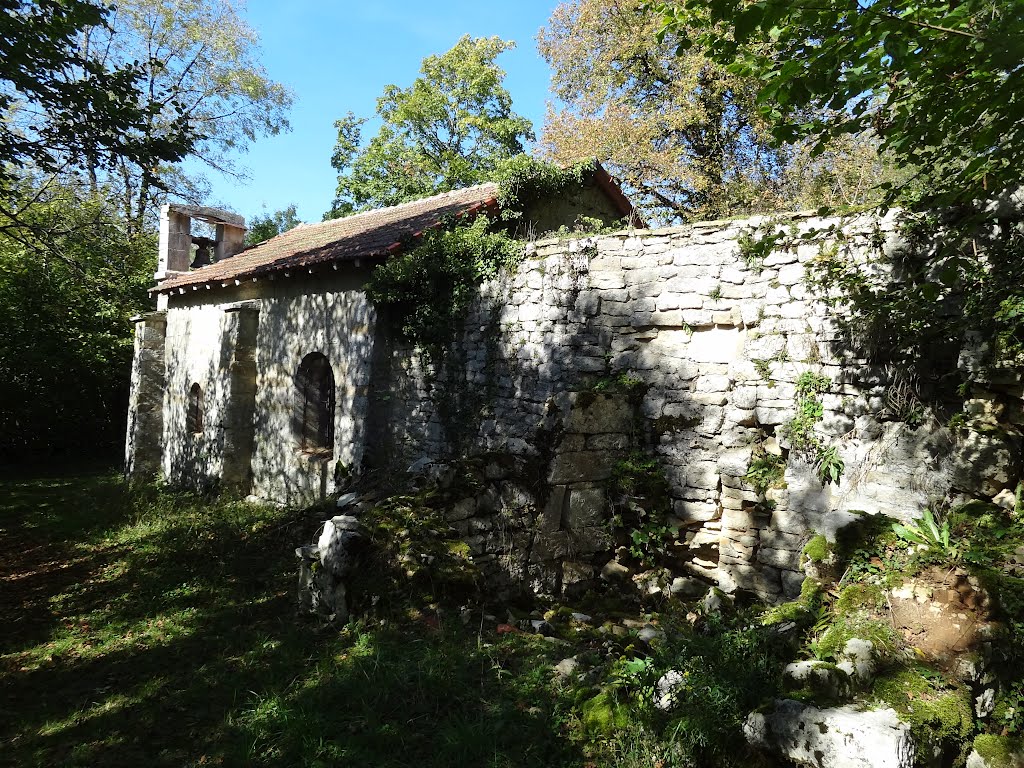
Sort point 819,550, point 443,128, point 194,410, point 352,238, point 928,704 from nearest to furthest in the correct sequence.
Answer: point 928,704
point 819,550
point 352,238
point 194,410
point 443,128

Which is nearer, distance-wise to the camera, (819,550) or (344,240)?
(819,550)

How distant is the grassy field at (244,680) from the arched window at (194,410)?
247 inches

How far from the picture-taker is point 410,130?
2344 centimetres

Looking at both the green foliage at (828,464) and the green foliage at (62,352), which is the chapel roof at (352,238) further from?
the green foliage at (828,464)

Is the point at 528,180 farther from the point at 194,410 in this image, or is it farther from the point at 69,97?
the point at 194,410

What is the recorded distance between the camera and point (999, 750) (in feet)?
9.89

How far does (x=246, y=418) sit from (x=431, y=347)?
4.77 meters

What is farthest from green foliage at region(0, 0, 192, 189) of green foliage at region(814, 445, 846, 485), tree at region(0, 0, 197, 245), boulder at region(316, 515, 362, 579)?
green foliage at region(814, 445, 846, 485)

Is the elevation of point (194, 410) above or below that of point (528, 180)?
below

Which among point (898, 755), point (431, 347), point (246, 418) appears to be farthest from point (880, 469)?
point (246, 418)

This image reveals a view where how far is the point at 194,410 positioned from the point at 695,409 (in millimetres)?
11273

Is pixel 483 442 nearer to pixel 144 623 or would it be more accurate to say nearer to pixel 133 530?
pixel 144 623

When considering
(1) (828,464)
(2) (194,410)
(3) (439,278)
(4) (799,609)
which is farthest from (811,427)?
(2) (194,410)

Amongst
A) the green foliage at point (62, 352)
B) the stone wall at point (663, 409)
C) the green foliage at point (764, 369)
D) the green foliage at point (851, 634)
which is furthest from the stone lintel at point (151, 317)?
the green foliage at point (851, 634)
